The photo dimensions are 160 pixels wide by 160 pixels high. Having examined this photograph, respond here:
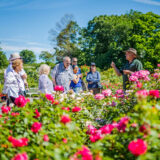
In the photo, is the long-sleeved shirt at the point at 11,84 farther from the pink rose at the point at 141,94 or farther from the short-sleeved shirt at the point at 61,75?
the pink rose at the point at 141,94

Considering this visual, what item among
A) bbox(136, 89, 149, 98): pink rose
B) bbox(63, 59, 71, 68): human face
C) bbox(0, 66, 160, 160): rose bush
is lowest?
bbox(0, 66, 160, 160): rose bush

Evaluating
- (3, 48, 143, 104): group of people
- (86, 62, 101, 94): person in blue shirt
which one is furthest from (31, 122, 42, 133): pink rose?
(86, 62, 101, 94): person in blue shirt

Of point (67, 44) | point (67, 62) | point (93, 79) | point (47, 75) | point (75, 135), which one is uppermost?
point (67, 44)

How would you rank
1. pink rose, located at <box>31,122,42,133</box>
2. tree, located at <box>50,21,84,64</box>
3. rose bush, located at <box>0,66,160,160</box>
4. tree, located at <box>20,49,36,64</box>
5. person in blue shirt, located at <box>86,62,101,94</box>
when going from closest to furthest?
rose bush, located at <box>0,66,160,160</box>
pink rose, located at <box>31,122,42,133</box>
person in blue shirt, located at <box>86,62,101,94</box>
tree, located at <box>50,21,84,64</box>
tree, located at <box>20,49,36,64</box>

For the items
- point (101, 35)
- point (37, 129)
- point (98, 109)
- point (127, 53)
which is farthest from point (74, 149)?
point (101, 35)

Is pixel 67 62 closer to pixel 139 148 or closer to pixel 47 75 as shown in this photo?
pixel 47 75

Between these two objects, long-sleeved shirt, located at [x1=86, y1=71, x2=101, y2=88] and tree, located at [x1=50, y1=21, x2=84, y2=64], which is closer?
long-sleeved shirt, located at [x1=86, y1=71, x2=101, y2=88]

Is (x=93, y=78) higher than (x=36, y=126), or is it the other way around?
(x=93, y=78)

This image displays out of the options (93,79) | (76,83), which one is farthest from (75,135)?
(93,79)

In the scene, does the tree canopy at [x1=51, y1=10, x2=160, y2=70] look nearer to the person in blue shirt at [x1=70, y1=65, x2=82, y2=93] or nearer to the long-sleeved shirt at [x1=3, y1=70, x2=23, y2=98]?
the person in blue shirt at [x1=70, y1=65, x2=82, y2=93]

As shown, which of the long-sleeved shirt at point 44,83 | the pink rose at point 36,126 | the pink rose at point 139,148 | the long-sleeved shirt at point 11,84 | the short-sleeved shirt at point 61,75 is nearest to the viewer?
the pink rose at point 139,148

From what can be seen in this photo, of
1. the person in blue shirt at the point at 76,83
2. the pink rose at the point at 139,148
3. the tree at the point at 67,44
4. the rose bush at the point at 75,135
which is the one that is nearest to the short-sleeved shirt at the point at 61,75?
the person in blue shirt at the point at 76,83

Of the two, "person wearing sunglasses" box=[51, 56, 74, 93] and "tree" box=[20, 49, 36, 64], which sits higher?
"tree" box=[20, 49, 36, 64]

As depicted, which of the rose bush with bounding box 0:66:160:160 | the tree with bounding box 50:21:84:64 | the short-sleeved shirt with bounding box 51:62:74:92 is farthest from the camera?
the tree with bounding box 50:21:84:64
